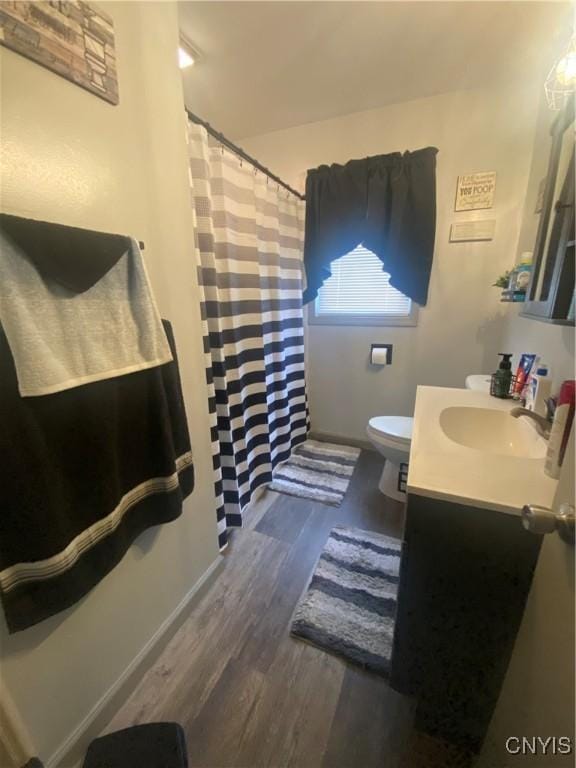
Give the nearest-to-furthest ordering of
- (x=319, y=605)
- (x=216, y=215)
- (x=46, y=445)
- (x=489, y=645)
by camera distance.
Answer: (x=46, y=445) < (x=489, y=645) < (x=319, y=605) < (x=216, y=215)

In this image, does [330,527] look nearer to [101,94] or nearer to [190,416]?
[190,416]

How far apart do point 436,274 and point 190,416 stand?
1.87 m

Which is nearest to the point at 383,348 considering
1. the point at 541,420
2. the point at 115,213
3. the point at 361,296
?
the point at 361,296

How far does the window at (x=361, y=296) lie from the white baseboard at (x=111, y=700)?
2.00 meters

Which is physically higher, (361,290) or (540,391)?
(361,290)

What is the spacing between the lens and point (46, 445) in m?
0.68

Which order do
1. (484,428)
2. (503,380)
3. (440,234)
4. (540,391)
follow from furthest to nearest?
(440,234) < (503,380) < (484,428) < (540,391)

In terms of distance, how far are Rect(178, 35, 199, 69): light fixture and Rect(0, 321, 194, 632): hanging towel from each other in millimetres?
1455

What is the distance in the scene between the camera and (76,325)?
0.73 meters

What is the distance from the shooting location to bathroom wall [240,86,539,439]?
5.92ft

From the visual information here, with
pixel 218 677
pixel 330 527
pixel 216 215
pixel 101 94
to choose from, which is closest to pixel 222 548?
pixel 218 677

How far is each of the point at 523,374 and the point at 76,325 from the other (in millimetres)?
1649

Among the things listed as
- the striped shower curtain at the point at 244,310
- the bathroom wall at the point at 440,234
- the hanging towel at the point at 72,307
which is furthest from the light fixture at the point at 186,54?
the hanging towel at the point at 72,307

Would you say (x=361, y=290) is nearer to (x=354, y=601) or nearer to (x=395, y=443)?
(x=395, y=443)
